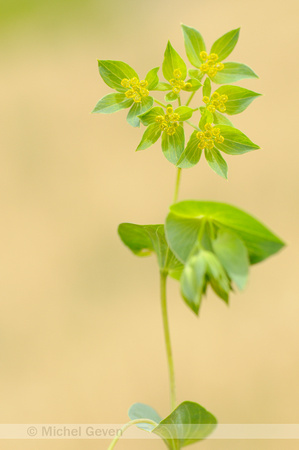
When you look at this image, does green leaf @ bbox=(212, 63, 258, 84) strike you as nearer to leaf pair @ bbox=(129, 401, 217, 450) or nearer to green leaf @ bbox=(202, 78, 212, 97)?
green leaf @ bbox=(202, 78, 212, 97)

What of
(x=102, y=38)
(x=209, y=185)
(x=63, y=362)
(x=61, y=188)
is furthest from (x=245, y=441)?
(x=102, y=38)

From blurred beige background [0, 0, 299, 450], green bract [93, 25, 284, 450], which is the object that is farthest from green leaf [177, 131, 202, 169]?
blurred beige background [0, 0, 299, 450]

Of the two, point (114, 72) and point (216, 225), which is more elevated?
point (114, 72)

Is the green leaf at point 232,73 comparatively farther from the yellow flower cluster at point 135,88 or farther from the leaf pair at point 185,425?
the leaf pair at point 185,425

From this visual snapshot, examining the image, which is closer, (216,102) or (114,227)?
(216,102)

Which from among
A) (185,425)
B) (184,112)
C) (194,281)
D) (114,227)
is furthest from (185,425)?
(114,227)

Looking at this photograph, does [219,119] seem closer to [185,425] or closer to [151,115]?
[151,115]

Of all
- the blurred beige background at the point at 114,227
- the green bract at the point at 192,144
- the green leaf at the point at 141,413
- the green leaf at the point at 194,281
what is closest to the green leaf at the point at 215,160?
the green bract at the point at 192,144
